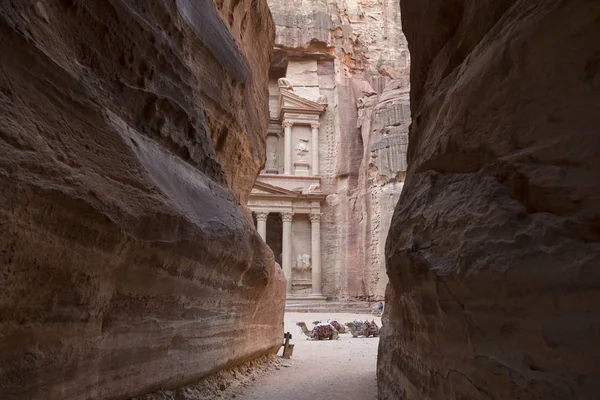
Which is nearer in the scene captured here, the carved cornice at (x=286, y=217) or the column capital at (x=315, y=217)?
the carved cornice at (x=286, y=217)

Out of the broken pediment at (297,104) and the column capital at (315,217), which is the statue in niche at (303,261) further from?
the broken pediment at (297,104)

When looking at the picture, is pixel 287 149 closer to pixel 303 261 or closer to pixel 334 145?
pixel 334 145

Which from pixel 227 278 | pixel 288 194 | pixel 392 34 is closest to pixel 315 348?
pixel 227 278

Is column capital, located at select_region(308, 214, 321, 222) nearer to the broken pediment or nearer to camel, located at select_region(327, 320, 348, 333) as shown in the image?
the broken pediment

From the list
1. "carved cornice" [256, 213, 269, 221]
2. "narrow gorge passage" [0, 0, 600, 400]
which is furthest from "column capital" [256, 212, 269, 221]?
"narrow gorge passage" [0, 0, 600, 400]

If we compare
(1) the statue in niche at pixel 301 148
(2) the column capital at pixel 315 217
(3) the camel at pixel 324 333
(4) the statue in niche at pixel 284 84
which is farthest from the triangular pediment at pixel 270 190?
(3) the camel at pixel 324 333

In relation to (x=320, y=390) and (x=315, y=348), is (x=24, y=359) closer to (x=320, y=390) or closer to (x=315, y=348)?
(x=320, y=390)

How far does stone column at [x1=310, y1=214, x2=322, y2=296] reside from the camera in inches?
1075

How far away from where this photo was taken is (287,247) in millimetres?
27531

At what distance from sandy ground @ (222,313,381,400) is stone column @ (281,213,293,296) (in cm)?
1538

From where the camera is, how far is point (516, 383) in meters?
1.98

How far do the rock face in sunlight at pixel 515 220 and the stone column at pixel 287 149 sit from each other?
2672cm

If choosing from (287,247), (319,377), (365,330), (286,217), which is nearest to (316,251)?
(287,247)

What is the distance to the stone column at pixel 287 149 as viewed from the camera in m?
30.0
